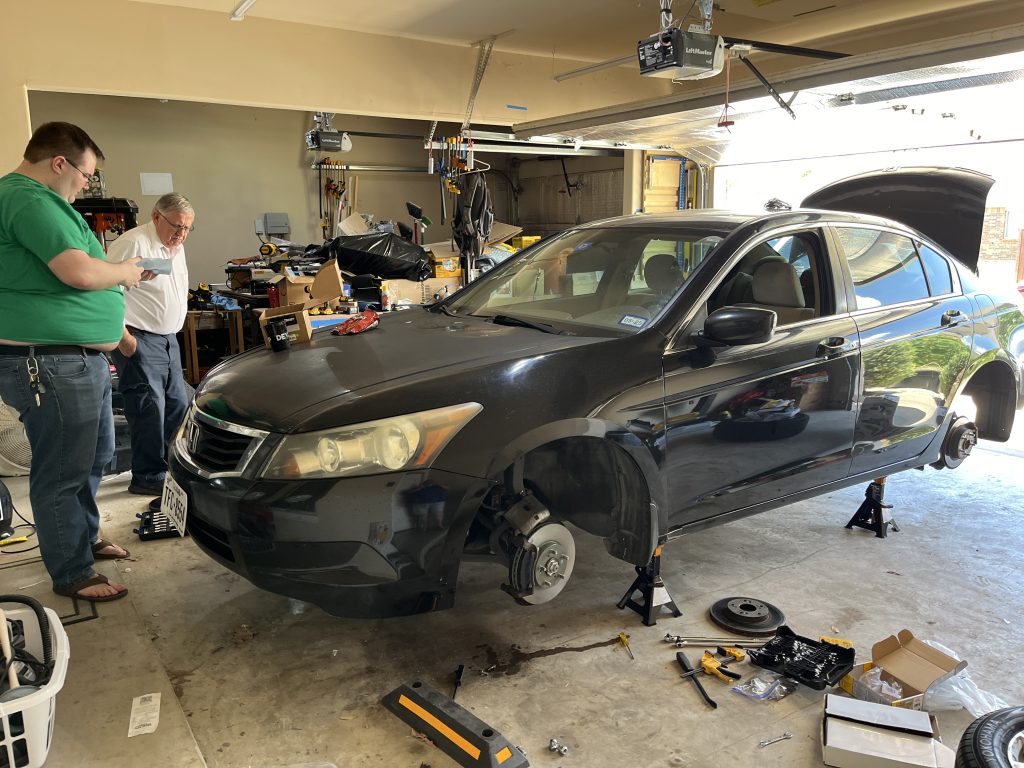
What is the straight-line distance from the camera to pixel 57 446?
8.69 ft

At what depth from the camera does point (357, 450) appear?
2.07m

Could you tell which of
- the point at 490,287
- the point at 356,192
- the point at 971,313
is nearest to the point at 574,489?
the point at 490,287

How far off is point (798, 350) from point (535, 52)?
19.0ft

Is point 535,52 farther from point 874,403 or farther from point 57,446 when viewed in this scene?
point 57,446

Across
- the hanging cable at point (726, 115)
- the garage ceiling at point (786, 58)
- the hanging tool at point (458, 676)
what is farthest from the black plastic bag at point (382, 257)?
the hanging tool at point (458, 676)

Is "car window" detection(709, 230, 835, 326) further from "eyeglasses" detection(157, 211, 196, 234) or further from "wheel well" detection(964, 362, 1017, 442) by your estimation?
"eyeglasses" detection(157, 211, 196, 234)

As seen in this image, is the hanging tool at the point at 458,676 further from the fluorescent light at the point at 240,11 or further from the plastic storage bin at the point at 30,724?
the fluorescent light at the point at 240,11

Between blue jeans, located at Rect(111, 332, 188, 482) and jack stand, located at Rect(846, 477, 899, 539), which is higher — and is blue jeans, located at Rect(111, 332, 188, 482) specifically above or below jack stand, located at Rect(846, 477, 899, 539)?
above

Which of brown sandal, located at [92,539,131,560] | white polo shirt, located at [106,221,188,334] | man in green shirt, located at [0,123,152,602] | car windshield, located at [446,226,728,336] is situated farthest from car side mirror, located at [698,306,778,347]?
white polo shirt, located at [106,221,188,334]

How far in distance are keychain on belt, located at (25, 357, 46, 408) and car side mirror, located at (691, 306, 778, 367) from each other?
2216 mm

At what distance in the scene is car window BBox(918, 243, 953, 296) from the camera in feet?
11.3

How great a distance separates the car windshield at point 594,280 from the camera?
8.93 ft

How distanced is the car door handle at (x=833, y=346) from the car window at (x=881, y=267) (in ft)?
0.76

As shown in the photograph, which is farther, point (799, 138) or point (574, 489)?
point (799, 138)
